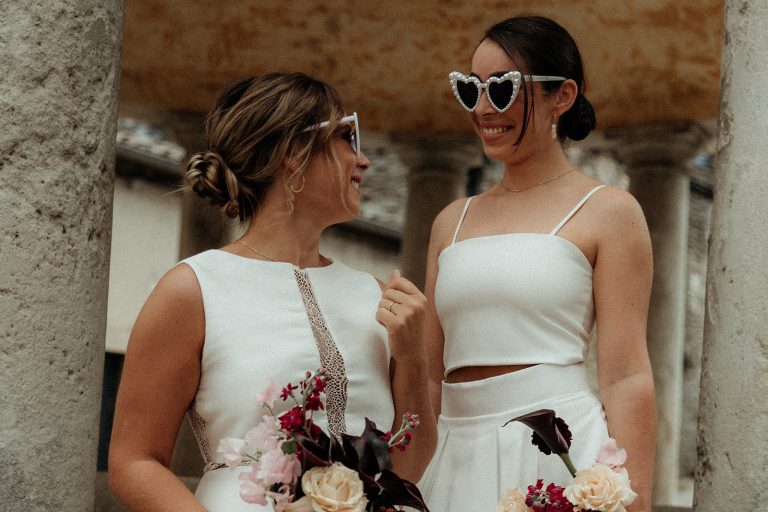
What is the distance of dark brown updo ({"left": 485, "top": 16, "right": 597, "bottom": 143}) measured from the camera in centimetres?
383

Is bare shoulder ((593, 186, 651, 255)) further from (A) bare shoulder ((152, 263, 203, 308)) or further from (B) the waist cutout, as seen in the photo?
(A) bare shoulder ((152, 263, 203, 308))

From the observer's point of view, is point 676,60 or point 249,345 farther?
point 676,60

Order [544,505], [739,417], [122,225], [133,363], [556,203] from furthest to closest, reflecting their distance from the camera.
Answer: [122,225] < [556,203] < [739,417] < [133,363] < [544,505]

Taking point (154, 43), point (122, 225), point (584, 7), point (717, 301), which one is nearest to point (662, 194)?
point (584, 7)

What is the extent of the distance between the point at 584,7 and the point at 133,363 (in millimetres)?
6017

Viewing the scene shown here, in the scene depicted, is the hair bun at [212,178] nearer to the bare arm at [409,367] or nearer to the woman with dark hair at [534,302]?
the bare arm at [409,367]

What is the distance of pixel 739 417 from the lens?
359 cm

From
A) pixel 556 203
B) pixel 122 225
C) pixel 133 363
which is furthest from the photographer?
pixel 122 225

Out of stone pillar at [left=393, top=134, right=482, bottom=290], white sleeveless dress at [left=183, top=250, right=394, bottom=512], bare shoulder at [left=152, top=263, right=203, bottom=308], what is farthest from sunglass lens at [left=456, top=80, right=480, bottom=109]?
stone pillar at [left=393, top=134, right=482, bottom=290]

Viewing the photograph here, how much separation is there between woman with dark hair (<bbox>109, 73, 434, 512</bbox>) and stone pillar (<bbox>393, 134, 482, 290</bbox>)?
6493 millimetres

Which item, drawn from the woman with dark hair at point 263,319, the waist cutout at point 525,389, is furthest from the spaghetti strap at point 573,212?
the woman with dark hair at point 263,319

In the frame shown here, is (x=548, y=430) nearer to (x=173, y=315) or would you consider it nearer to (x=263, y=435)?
(x=263, y=435)

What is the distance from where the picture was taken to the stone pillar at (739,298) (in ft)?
11.6

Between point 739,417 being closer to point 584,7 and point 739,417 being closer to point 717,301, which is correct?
point 717,301
